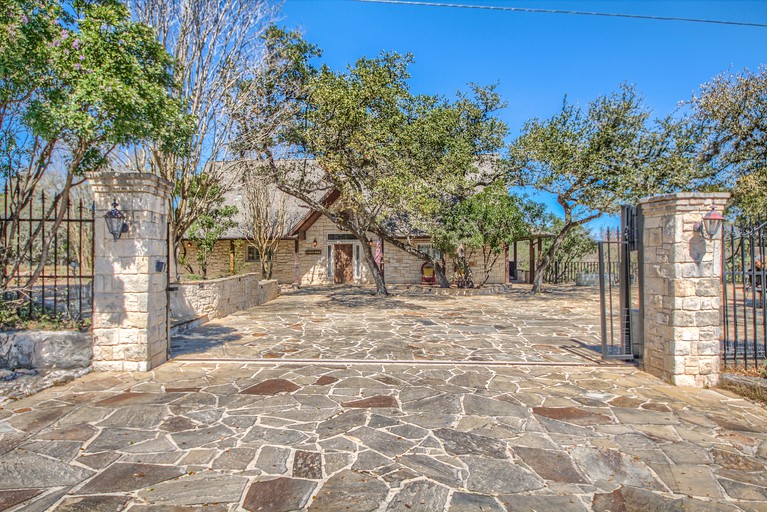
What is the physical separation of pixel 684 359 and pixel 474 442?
3435 millimetres

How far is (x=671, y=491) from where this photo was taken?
296 cm

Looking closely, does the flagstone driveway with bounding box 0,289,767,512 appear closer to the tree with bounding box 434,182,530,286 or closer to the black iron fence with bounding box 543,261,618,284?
the tree with bounding box 434,182,530,286

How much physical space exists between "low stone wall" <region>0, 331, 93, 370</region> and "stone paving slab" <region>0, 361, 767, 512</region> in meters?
0.47

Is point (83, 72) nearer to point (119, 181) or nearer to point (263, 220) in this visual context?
point (119, 181)

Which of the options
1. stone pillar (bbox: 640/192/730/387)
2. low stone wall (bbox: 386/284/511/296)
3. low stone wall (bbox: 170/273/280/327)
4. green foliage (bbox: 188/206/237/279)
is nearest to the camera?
stone pillar (bbox: 640/192/730/387)

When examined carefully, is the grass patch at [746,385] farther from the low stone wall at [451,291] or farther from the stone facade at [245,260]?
the stone facade at [245,260]

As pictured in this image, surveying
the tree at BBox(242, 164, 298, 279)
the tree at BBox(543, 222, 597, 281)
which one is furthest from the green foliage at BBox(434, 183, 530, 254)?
the tree at BBox(242, 164, 298, 279)

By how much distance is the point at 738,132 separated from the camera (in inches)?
523

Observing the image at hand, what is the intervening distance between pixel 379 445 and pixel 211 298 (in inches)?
302

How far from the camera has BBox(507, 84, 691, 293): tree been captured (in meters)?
14.1

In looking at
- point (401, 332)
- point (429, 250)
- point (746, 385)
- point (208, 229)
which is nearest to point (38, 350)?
point (401, 332)

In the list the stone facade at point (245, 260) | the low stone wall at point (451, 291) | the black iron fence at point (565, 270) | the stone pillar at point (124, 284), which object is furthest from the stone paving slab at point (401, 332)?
the black iron fence at point (565, 270)

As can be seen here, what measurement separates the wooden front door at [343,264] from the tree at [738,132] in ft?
48.6

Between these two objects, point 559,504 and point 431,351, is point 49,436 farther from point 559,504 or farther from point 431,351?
point 431,351
